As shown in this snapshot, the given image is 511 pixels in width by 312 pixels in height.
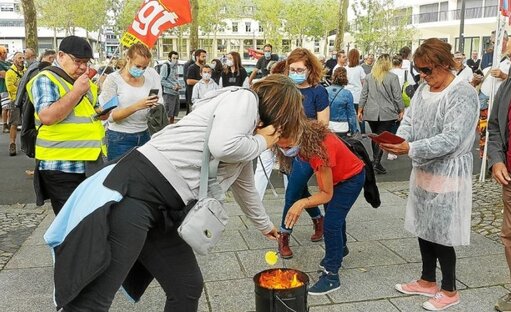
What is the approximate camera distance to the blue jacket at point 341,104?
6633 mm

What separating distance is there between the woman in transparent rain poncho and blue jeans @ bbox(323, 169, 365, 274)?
0.43 m

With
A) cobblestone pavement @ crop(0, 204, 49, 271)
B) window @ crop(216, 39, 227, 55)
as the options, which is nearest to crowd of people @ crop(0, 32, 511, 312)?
cobblestone pavement @ crop(0, 204, 49, 271)

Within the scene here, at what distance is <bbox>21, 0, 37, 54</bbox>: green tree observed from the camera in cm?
1448

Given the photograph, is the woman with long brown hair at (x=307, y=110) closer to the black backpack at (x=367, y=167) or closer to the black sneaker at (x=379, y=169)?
the black backpack at (x=367, y=167)

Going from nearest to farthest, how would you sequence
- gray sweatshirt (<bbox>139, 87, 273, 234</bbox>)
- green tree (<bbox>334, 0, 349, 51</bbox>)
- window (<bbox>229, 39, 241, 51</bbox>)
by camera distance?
gray sweatshirt (<bbox>139, 87, 273, 234</bbox>), green tree (<bbox>334, 0, 349, 51</bbox>), window (<bbox>229, 39, 241, 51</bbox>)

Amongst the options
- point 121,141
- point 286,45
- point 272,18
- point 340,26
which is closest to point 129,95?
point 121,141

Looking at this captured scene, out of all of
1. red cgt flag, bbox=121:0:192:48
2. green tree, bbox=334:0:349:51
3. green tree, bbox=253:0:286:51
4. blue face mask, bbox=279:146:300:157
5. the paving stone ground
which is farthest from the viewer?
green tree, bbox=253:0:286:51

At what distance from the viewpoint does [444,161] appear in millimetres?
3455

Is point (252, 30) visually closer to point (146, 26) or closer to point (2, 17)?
point (2, 17)

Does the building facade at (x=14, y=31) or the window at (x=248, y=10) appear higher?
the window at (x=248, y=10)

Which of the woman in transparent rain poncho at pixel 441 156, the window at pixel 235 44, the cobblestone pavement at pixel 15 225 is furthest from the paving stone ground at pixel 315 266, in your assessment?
the window at pixel 235 44

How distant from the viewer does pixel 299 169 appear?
4.41 m

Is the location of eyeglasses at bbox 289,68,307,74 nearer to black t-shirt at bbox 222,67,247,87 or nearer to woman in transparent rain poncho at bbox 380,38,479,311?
woman in transparent rain poncho at bbox 380,38,479,311

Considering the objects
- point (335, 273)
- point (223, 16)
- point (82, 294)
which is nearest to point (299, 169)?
point (335, 273)
